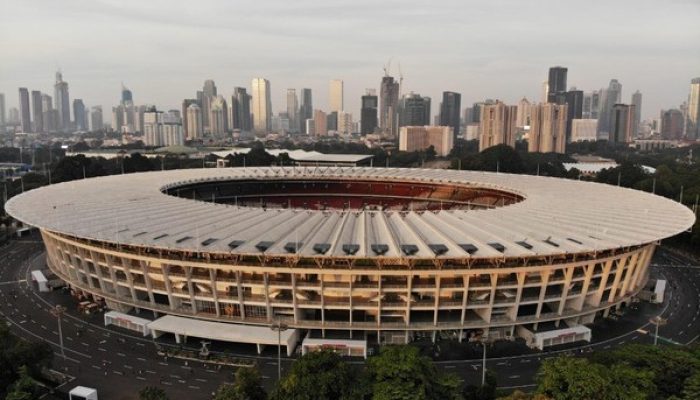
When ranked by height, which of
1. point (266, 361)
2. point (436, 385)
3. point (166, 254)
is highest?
point (166, 254)

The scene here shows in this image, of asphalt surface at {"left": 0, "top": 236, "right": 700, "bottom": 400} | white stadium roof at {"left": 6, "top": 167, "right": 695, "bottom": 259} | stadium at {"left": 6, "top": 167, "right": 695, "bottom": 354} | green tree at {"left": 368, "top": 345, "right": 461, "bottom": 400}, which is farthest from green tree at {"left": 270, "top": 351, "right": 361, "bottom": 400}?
white stadium roof at {"left": 6, "top": 167, "right": 695, "bottom": 259}

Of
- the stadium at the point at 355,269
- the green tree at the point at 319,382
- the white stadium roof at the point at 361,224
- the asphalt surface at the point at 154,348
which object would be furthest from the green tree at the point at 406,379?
the white stadium roof at the point at 361,224

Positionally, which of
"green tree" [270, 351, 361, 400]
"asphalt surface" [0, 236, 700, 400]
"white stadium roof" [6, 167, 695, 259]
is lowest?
"asphalt surface" [0, 236, 700, 400]

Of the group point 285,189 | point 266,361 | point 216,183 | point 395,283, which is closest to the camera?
point 266,361

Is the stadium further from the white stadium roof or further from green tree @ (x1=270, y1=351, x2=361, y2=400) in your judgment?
green tree @ (x1=270, y1=351, x2=361, y2=400)

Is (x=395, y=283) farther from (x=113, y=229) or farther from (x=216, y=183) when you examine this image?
(x=216, y=183)

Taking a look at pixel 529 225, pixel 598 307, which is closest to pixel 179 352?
pixel 529 225

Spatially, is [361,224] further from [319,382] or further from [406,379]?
[319,382]

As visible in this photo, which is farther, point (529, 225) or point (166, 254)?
point (529, 225)
